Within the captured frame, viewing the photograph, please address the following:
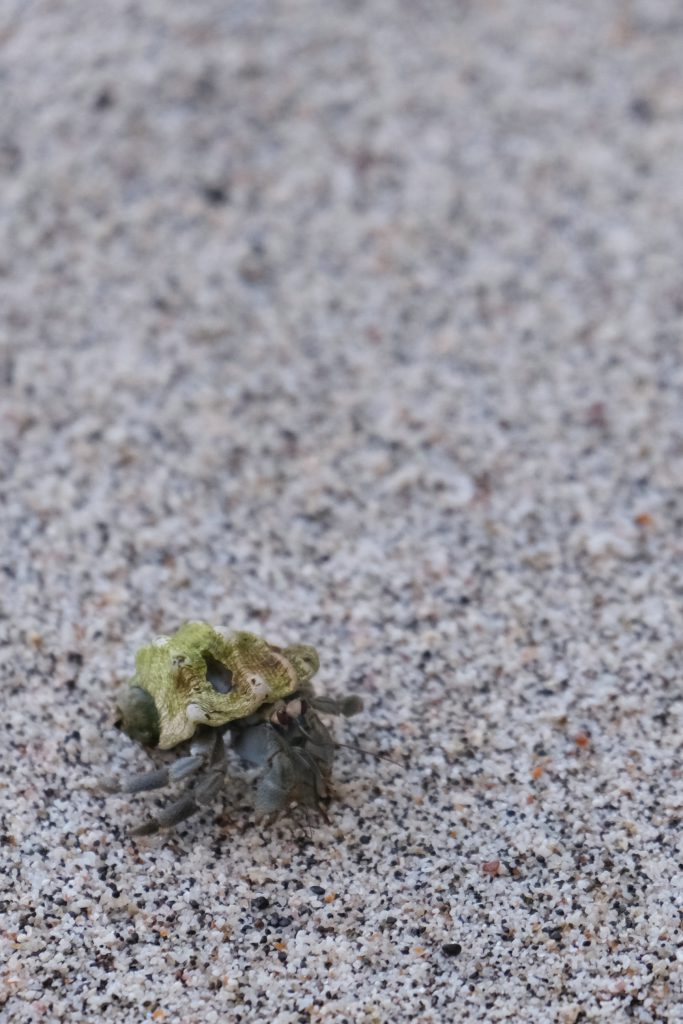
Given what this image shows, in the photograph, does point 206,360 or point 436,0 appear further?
point 436,0

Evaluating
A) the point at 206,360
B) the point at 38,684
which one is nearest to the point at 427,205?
the point at 206,360

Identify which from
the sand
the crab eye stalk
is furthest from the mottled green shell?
the sand

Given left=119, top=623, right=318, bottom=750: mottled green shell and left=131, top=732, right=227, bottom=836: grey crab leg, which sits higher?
left=119, top=623, right=318, bottom=750: mottled green shell

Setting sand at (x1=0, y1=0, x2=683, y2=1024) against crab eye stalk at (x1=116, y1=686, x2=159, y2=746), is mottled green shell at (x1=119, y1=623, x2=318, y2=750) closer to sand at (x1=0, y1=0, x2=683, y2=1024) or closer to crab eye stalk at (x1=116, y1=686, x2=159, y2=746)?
crab eye stalk at (x1=116, y1=686, x2=159, y2=746)

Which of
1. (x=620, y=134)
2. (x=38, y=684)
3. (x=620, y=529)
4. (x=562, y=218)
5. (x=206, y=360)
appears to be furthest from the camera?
(x=620, y=134)

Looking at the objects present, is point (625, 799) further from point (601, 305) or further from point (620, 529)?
point (601, 305)

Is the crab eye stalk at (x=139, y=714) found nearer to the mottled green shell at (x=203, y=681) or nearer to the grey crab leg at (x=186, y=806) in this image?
the mottled green shell at (x=203, y=681)

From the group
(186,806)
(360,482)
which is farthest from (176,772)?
(360,482)

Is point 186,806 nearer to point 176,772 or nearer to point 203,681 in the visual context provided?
point 176,772
